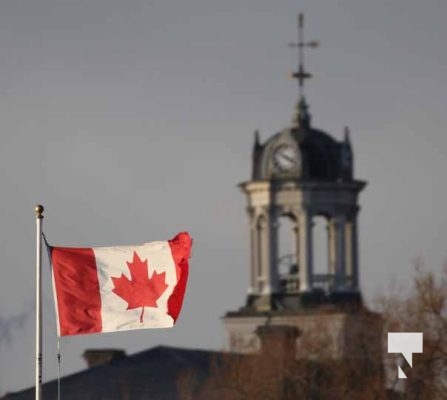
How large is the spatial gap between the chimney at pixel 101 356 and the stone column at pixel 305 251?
43.1 feet

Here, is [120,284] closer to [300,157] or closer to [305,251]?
[305,251]

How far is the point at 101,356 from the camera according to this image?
129m

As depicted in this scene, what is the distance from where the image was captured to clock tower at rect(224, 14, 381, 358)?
14462 centimetres

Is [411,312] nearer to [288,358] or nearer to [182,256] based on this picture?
[288,358]

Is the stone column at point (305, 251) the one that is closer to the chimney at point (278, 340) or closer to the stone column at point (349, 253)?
the stone column at point (349, 253)

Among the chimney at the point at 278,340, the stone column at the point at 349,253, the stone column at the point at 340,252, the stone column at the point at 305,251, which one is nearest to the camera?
the chimney at the point at 278,340

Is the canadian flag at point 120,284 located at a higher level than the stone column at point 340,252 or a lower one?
lower

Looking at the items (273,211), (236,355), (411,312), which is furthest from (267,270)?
(411,312)

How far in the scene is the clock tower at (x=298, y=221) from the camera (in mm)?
144625

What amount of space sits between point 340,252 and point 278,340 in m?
19.9

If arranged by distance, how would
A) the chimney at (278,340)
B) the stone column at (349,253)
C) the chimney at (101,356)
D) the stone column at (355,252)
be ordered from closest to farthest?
1. the chimney at (278,340)
2. the chimney at (101,356)
3. the stone column at (349,253)
4. the stone column at (355,252)

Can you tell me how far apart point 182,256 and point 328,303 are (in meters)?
92.1

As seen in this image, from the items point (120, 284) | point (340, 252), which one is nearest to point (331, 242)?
point (340, 252)

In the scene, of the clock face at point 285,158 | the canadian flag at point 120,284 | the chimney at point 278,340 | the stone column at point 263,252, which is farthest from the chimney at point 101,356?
the canadian flag at point 120,284
